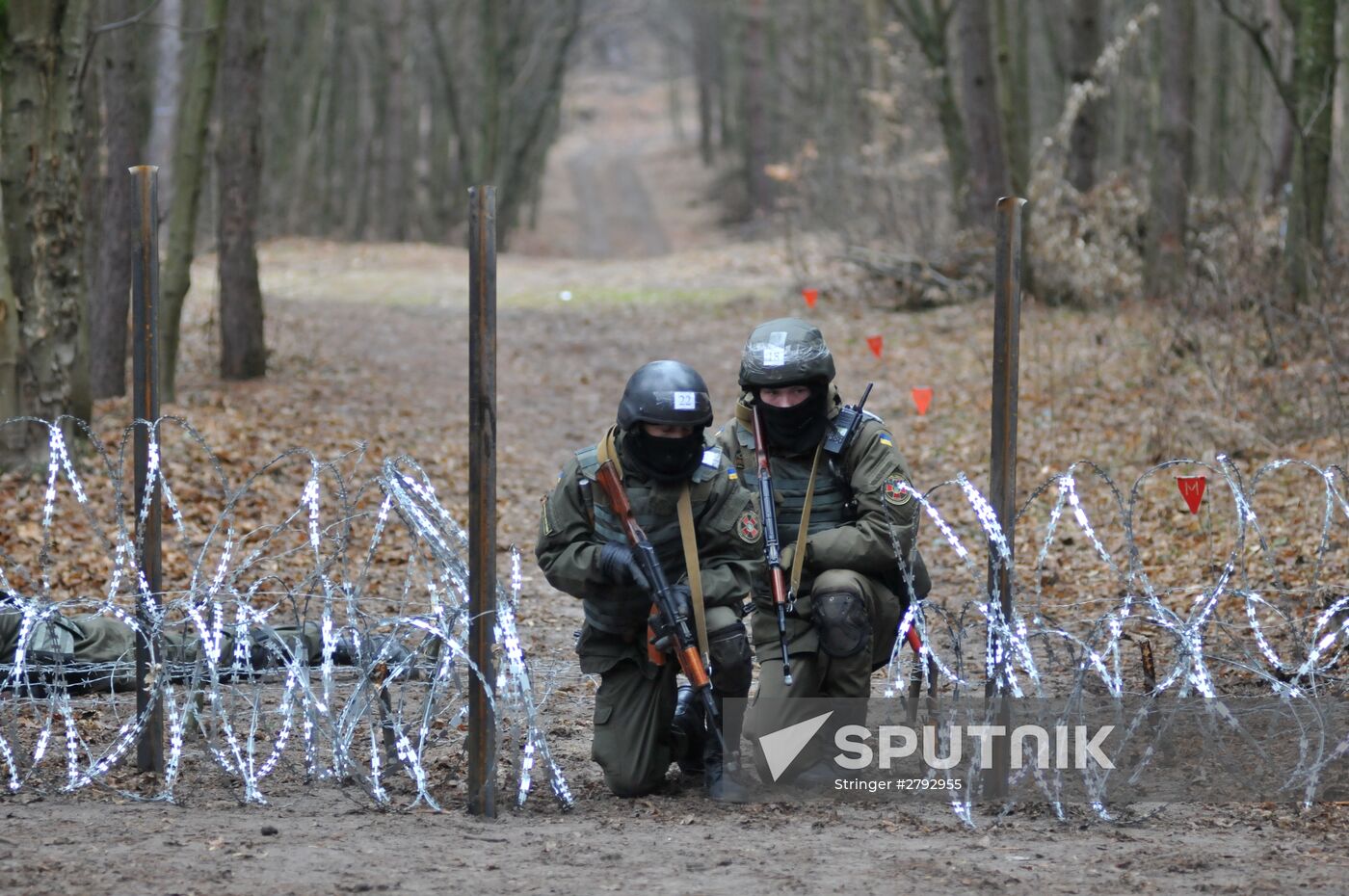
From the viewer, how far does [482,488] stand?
14.9ft

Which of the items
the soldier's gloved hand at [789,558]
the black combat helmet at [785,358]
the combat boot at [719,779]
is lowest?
the combat boot at [719,779]

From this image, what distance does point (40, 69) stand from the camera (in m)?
8.96

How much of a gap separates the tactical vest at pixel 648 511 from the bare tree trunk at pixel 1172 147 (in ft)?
35.9

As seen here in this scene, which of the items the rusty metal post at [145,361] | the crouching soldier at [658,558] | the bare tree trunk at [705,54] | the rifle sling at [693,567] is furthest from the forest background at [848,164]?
the bare tree trunk at [705,54]

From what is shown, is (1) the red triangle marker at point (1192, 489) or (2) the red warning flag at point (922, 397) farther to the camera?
(2) the red warning flag at point (922, 397)

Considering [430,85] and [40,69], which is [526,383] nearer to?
[40,69]

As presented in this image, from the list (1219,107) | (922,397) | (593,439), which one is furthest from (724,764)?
(1219,107)

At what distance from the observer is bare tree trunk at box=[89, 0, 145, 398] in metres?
12.6

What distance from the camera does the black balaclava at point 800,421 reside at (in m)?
5.43

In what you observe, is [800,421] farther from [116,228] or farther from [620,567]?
[116,228]

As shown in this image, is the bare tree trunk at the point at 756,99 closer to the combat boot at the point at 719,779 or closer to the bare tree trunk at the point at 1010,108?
the bare tree trunk at the point at 1010,108

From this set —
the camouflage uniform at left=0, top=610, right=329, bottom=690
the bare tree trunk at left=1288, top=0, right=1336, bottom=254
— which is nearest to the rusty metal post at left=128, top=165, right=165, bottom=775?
the camouflage uniform at left=0, top=610, right=329, bottom=690

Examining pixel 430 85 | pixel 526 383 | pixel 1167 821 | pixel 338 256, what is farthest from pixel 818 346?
pixel 430 85

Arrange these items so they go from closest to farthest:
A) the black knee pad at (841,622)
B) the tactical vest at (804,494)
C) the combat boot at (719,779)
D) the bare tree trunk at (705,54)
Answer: the combat boot at (719,779) → the black knee pad at (841,622) → the tactical vest at (804,494) → the bare tree trunk at (705,54)
